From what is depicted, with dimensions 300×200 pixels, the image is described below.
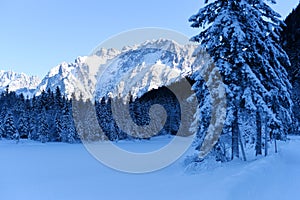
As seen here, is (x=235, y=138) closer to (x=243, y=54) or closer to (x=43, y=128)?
(x=243, y=54)

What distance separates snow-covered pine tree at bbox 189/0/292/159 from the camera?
51.7 ft

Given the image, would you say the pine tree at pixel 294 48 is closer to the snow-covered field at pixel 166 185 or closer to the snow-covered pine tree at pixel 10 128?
the snow-covered field at pixel 166 185

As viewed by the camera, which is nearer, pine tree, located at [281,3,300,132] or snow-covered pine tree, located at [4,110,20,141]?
pine tree, located at [281,3,300,132]

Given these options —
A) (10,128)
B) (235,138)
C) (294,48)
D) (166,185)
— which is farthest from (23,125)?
(166,185)

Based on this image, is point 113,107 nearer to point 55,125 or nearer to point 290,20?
point 55,125

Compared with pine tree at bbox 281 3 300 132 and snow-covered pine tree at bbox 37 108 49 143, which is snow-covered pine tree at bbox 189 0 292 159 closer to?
pine tree at bbox 281 3 300 132

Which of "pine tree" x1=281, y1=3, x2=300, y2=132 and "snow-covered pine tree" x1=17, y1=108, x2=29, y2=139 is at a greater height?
"pine tree" x1=281, y1=3, x2=300, y2=132

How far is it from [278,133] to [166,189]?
9.51m

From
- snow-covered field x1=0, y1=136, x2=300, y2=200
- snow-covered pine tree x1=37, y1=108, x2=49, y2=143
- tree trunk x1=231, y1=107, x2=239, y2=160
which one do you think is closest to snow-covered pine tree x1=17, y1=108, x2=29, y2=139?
snow-covered pine tree x1=37, y1=108, x2=49, y2=143

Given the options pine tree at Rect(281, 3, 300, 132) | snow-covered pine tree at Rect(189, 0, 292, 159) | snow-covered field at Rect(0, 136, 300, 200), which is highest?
pine tree at Rect(281, 3, 300, 132)

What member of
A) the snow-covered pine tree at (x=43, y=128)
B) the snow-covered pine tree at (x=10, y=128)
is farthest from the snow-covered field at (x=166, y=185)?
the snow-covered pine tree at (x=10, y=128)

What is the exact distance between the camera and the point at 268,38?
16.8 m

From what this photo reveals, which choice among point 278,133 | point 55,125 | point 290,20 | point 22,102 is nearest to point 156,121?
point 55,125

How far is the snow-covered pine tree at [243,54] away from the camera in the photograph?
620 inches
